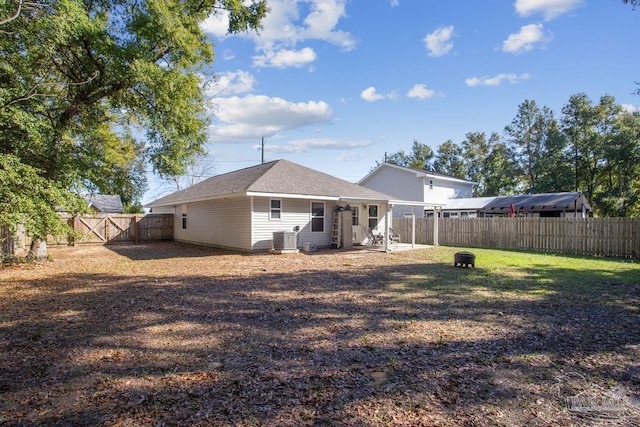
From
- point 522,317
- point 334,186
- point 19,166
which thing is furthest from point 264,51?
point 522,317

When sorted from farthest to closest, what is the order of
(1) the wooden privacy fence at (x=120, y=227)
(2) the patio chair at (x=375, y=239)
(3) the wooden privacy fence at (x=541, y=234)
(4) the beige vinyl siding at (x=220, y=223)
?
(1) the wooden privacy fence at (x=120, y=227) → (2) the patio chair at (x=375, y=239) → (4) the beige vinyl siding at (x=220, y=223) → (3) the wooden privacy fence at (x=541, y=234)

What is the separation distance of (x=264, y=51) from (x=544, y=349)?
14.7 meters

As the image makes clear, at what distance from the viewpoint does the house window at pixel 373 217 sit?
60.2ft

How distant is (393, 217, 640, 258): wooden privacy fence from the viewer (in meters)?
13.4

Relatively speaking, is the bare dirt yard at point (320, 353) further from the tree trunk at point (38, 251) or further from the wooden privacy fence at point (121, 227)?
the wooden privacy fence at point (121, 227)

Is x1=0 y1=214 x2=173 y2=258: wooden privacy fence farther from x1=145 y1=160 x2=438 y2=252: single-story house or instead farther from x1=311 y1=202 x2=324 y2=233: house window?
x1=311 y1=202 x2=324 y2=233: house window

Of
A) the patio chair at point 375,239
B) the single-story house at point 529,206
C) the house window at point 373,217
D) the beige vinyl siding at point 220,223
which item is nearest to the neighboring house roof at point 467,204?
the single-story house at point 529,206

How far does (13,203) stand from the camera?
857cm

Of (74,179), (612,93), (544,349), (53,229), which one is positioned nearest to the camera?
(544,349)

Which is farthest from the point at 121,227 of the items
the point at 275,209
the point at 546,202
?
the point at 546,202

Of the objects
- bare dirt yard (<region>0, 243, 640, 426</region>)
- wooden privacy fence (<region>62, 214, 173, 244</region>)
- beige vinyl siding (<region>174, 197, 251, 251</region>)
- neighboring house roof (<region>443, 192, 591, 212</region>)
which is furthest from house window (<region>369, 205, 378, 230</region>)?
wooden privacy fence (<region>62, 214, 173, 244</region>)

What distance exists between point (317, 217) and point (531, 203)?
693 inches

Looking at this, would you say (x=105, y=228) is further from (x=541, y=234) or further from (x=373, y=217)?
(x=541, y=234)

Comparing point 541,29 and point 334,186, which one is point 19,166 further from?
point 541,29
